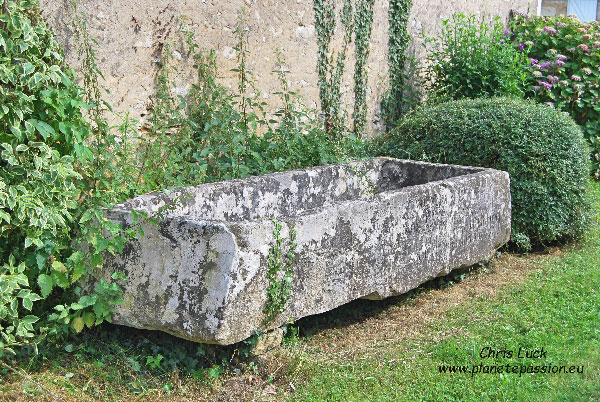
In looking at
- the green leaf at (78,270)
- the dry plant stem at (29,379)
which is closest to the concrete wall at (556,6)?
the green leaf at (78,270)

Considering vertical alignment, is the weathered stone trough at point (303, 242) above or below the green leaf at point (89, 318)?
above

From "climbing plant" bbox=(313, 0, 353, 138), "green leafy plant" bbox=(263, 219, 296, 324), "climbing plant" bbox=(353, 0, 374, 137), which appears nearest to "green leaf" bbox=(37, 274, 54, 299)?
"green leafy plant" bbox=(263, 219, 296, 324)

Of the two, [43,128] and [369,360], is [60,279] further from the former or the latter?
[369,360]

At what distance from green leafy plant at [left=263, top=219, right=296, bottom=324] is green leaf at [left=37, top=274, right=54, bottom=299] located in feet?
3.28

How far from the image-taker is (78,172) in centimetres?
384

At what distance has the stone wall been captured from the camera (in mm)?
4938

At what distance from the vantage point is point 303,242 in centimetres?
367

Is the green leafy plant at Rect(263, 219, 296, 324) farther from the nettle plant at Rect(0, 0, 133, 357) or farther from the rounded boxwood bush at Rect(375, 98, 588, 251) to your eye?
the rounded boxwood bush at Rect(375, 98, 588, 251)

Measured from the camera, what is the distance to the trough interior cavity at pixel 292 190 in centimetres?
427

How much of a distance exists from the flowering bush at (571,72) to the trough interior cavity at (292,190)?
11.3ft

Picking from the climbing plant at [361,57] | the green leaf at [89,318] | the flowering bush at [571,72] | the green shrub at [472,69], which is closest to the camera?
the green leaf at [89,318]

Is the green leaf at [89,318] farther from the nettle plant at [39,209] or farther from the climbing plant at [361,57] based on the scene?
the climbing plant at [361,57]

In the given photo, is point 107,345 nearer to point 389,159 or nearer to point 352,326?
point 352,326

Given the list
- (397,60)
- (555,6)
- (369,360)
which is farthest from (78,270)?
(555,6)
